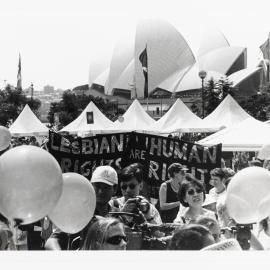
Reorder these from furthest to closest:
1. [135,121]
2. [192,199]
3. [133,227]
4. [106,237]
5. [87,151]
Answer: [135,121]
[87,151]
[192,199]
[133,227]
[106,237]

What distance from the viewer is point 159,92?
86125 mm

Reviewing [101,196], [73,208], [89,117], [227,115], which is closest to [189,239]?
[73,208]

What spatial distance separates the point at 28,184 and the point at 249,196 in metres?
1.07

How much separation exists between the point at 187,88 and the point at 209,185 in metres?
77.7

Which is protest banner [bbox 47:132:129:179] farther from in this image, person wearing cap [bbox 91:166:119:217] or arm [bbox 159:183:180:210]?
person wearing cap [bbox 91:166:119:217]

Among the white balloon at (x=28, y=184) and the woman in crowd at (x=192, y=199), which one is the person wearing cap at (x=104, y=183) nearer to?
the woman in crowd at (x=192, y=199)

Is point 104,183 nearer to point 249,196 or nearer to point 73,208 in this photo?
point 73,208

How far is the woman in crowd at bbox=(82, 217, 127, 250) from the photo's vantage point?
2.69 meters

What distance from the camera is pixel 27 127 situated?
29.6 metres

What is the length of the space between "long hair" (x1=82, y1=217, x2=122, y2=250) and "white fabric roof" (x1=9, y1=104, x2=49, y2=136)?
26226 millimetres

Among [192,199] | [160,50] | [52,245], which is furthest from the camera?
[160,50]

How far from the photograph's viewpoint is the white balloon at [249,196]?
2.71m

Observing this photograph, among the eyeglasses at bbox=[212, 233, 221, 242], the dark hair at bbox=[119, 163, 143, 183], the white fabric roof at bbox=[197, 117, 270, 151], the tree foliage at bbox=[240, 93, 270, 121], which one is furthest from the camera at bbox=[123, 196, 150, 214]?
the tree foliage at bbox=[240, 93, 270, 121]

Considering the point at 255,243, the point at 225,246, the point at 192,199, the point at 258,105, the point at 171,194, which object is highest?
the point at 225,246
